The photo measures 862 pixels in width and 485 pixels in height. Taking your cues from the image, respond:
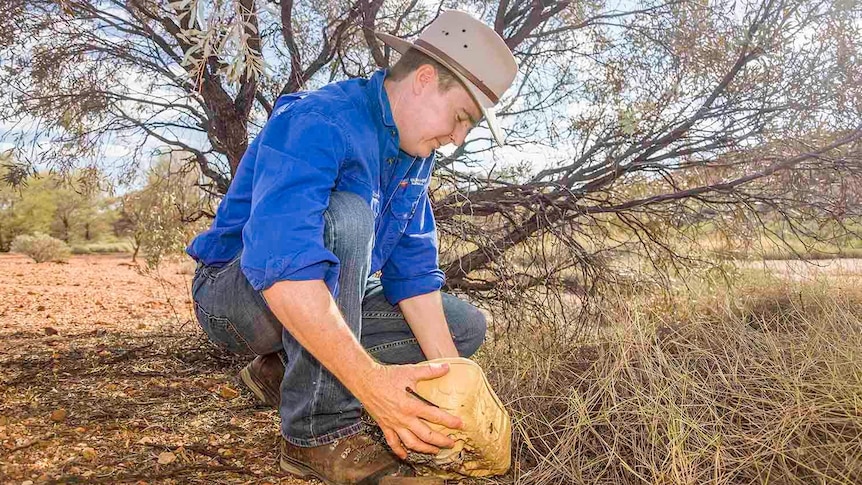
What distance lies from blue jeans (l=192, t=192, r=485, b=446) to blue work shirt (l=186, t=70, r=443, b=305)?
0.28 ft

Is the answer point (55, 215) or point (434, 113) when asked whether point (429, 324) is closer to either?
point (434, 113)

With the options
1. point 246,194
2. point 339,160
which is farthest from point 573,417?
point 246,194

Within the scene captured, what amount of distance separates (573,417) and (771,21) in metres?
2.28

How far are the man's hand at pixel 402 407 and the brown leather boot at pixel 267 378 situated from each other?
2.99 ft

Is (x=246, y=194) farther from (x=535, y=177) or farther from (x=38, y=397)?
(x=535, y=177)

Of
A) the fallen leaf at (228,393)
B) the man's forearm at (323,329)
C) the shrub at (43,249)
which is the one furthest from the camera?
the shrub at (43,249)

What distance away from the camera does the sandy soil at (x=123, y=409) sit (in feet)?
6.26

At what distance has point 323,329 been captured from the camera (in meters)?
1.45

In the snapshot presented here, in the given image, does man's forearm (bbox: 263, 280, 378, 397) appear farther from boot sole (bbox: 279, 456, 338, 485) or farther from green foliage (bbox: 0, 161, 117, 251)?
green foliage (bbox: 0, 161, 117, 251)

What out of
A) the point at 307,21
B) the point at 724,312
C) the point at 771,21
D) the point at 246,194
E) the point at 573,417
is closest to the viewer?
the point at 246,194

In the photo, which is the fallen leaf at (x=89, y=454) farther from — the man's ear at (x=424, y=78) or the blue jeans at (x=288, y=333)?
the man's ear at (x=424, y=78)

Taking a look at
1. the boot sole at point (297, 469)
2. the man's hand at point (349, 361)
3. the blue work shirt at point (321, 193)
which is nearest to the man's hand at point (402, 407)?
the man's hand at point (349, 361)

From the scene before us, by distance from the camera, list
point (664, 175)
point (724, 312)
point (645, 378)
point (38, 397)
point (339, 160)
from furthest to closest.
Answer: point (664, 175) < point (724, 312) < point (38, 397) < point (645, 378) < point (339, 160)

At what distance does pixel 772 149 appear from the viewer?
3.31m
